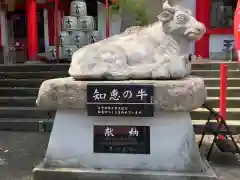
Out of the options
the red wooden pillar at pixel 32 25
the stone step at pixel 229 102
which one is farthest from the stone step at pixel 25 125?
the red wooden pillar at pixel 32 25

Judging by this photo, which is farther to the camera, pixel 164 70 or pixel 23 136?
pixel 23 136

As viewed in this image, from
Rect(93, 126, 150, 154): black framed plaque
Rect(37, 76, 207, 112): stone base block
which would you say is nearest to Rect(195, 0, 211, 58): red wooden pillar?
Rect(37, 76, 207, 112): stone base block

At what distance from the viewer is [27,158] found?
465 centimetres

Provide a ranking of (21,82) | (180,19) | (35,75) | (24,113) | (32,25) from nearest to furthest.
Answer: (180,19) → (24,113) → (21,82) → (35,75) → (32,25)

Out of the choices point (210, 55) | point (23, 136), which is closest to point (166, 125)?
point (23, 136)

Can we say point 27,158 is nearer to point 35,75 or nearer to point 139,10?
point 35,75

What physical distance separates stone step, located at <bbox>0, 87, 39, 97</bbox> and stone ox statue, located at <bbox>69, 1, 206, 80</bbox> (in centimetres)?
411

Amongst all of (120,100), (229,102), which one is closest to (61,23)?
(229,102)

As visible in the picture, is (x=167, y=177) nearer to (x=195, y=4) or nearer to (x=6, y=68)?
(x=6, y=68)

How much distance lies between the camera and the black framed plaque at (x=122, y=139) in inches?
131

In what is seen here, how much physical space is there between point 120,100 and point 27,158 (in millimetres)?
2063

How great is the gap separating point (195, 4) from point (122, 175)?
9.23m

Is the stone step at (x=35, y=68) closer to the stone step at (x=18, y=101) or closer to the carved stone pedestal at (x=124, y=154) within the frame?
the stone step at (x=18, y=101)

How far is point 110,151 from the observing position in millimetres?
3381
